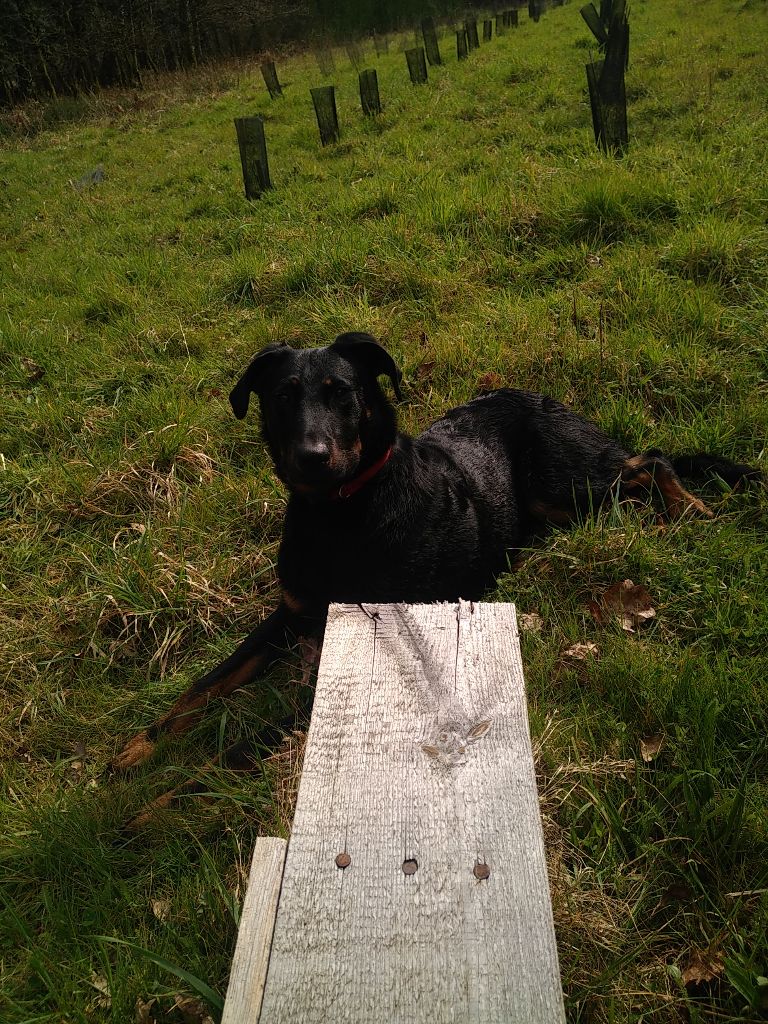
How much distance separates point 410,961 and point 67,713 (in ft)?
7.58

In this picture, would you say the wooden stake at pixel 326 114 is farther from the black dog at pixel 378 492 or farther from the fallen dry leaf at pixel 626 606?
the fallen dry leaf at pixel 626 606

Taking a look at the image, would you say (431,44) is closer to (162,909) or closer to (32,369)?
(32,369)

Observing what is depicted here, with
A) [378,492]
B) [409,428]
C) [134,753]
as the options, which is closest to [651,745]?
[378,492]

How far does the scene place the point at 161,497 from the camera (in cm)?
374

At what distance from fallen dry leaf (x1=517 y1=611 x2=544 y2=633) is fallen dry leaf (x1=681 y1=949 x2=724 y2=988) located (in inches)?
48.6

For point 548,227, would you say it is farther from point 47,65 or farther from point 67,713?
point 47,65

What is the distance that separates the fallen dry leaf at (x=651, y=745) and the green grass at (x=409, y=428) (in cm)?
3

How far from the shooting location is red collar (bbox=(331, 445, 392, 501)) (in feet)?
9.10

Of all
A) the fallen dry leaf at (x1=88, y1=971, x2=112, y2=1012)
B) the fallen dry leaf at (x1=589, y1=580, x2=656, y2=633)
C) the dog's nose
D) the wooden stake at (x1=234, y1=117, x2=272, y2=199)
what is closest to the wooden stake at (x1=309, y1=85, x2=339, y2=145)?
the wooden stake at (x1=234, y1=117, x2=272, y2=199)

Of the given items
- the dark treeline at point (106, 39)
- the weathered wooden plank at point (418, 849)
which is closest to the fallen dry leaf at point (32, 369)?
the weathered wooden plank at point (418, 849)

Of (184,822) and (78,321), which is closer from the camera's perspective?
(184,822)

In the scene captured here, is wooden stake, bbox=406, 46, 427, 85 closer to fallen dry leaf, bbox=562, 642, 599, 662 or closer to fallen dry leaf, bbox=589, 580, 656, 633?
fallen dry leaf, bbox=589, 580, 656, 633

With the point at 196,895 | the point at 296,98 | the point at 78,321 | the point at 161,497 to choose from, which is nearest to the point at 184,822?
the point at 196,895

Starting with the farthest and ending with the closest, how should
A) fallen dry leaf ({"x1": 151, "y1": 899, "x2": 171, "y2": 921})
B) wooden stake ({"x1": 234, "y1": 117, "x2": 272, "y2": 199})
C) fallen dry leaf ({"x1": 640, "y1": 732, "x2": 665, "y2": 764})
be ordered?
wooden stake ({"x1": 234, "y1": 117, "x2": 272, "y2": 199}) < fallen dry leaf ({"x1": 640, "y1": 732, "x2": 665, "y2": 764}) < fallen dry leaf ({"x1": 151, "y1": 899, "x2": 171, "y2": 921})
